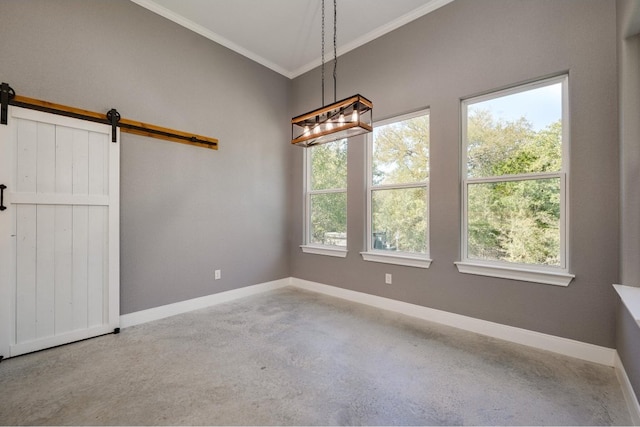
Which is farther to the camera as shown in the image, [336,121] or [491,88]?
[491,88]

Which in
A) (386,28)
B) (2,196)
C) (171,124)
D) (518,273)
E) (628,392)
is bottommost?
(628,392)

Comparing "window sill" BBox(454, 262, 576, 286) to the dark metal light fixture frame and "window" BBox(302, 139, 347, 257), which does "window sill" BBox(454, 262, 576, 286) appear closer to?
"window" BBox(302, 139, 347, 257)

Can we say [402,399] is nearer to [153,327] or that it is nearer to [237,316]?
[237,316]

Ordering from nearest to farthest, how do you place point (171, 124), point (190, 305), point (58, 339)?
point (58, 339), point (171, 124), point (190, 305)

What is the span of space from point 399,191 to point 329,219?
122 cm

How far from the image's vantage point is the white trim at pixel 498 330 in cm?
229

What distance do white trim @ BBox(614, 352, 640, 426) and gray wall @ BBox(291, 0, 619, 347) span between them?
0.19m

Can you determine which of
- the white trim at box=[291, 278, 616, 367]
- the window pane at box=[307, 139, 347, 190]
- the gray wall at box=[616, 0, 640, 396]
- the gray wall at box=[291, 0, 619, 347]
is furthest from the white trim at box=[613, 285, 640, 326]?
the window pane at box=[307, 139, 347, 190]

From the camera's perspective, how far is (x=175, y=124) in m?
3.41

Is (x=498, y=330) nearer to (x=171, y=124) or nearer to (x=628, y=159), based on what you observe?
(x=628, y=159)

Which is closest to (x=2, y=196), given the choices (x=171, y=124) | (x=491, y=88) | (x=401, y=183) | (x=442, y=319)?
(x=171, y=124)

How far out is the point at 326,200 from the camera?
4.37 meters

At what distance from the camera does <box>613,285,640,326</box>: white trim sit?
148 centimetres

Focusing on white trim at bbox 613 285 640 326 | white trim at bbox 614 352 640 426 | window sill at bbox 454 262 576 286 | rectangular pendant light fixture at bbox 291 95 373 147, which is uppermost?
rectangular pendant light fixture at bbox 291 95 373 147
